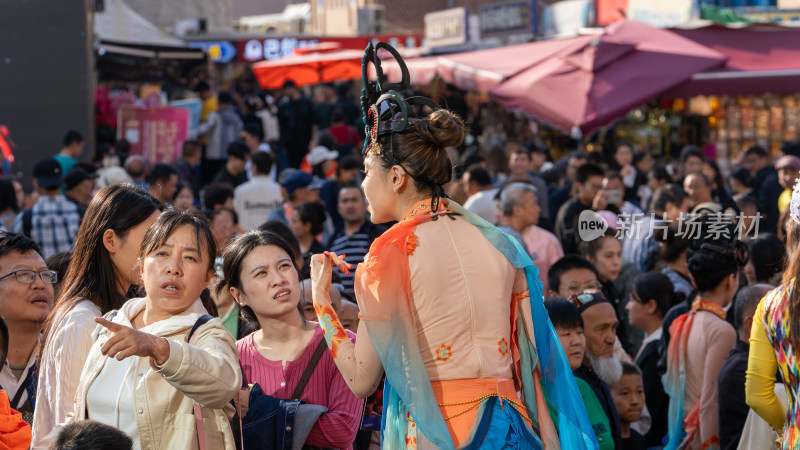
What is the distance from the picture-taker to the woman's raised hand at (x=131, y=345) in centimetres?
252

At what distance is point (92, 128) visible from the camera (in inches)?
422

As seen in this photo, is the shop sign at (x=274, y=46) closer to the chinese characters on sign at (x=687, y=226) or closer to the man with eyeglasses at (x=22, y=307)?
the chinese characters on sign at (x=687, y=226)

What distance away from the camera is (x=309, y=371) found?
360 centimetres

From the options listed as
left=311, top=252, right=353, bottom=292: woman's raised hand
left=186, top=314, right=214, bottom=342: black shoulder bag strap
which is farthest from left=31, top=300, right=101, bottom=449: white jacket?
left=311, top=252, right=353, bottom=292: woman's raised hand

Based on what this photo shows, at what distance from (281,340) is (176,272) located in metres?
0.78

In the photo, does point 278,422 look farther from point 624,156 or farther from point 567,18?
point 567,18

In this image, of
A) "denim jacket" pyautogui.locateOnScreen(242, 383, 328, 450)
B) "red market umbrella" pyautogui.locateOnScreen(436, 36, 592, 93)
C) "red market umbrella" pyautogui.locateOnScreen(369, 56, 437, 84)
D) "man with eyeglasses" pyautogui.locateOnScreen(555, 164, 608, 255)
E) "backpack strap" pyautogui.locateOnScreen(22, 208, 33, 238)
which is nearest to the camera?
"denim jacket" pyautogui.locateOnScreen(242, 383, 328, 450)

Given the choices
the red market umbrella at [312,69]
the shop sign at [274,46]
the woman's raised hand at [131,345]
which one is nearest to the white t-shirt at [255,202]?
the woman's raised hand at [131,345]

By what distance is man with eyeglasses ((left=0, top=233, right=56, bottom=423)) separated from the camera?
12.2ft

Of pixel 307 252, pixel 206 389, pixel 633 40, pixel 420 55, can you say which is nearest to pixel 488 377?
pixel 206 389

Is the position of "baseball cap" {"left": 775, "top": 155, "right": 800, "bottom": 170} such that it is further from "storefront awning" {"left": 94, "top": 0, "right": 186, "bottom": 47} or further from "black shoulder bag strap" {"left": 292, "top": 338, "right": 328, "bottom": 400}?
"storefront awning" {"left": 94, "top": 0, "right": 186, "bottom": 47}

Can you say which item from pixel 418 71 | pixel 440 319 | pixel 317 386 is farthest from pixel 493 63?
pixel 440 319

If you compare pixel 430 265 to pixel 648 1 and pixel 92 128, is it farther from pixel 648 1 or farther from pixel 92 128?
pixel 648 1

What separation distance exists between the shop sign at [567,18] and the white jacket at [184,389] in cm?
1583
